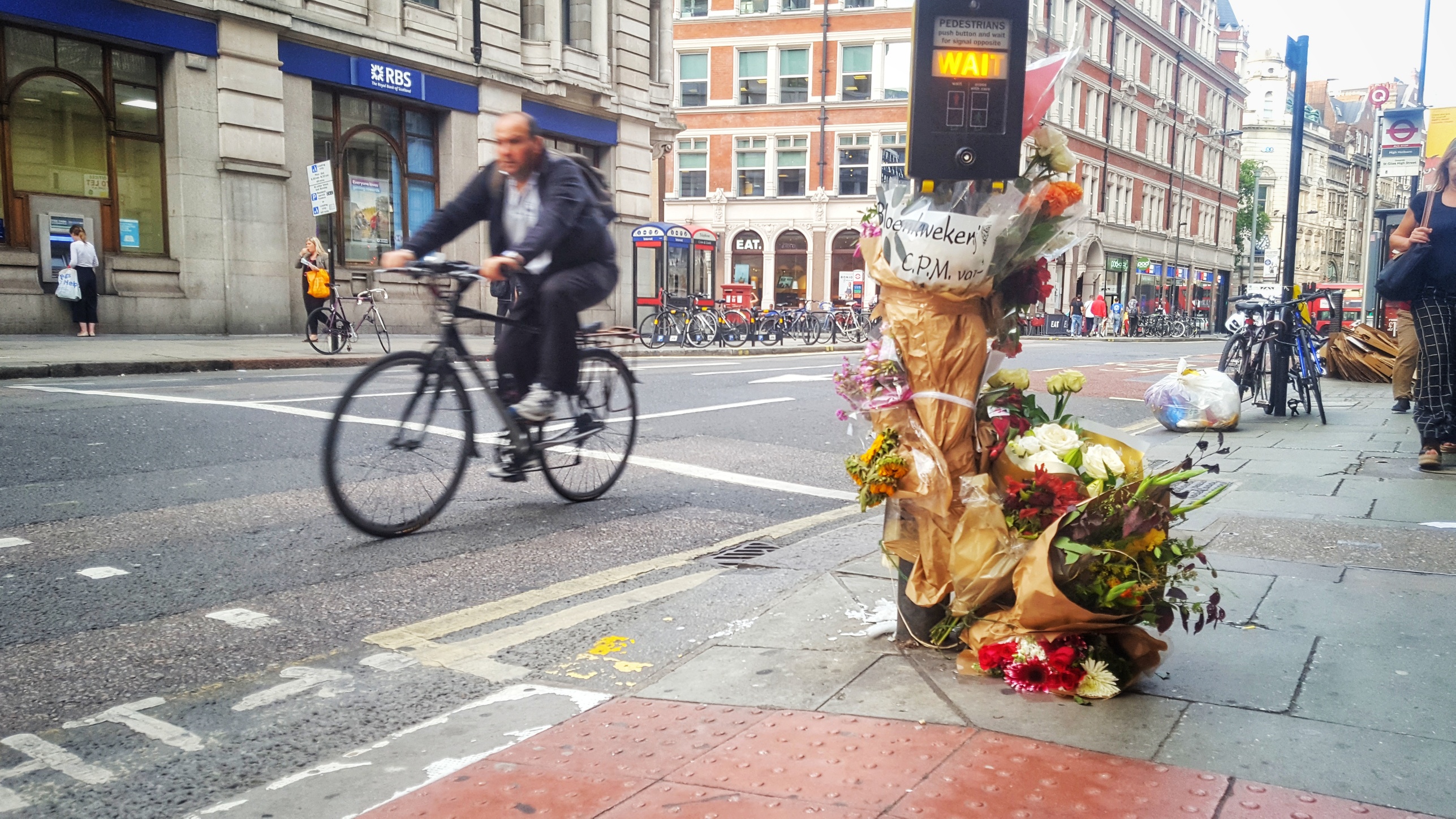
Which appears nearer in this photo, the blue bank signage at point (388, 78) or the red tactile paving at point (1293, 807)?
the red tactile paving at point (1293, 807)

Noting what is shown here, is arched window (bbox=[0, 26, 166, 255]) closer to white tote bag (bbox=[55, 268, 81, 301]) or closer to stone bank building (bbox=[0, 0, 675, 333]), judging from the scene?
stone bank building (bbox=[0, 0, 675, 333])

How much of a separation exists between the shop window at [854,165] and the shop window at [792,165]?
4.94 feet

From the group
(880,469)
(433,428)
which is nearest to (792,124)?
(433,428)

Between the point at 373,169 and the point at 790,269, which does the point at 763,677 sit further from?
the point at 790,269

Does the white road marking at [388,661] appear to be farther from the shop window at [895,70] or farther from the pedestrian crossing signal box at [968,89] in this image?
the shop window at [895,70]

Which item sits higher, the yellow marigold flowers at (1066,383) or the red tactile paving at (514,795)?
the yellow marigold flowers at (1066,383)

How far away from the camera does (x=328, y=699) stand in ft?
9.98

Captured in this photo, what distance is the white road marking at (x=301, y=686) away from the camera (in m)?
3.01

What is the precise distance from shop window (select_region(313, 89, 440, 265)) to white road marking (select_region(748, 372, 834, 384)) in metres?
10.2

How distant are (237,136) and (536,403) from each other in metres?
16.4

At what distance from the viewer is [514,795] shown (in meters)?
2.37

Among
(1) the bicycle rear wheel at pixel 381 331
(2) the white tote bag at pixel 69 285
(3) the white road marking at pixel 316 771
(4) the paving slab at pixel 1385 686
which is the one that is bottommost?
(3) the white road marking at pixel 316 771

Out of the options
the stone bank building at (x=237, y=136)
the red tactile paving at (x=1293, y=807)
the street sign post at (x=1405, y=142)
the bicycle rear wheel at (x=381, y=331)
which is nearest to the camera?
the red tactile paving at (x=1293, y=807)

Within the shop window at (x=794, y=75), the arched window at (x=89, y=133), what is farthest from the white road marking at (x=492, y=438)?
the shop window at (x=794, y=75)
